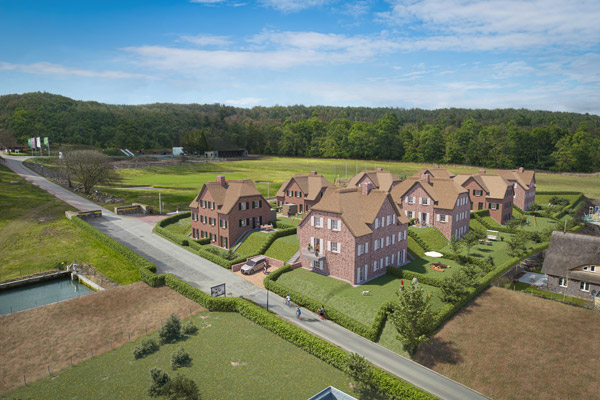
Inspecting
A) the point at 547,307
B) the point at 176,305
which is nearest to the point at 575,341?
the point at 547,307

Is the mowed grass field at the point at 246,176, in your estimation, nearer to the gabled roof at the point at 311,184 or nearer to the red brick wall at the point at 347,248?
the gabled roof at the point at 311,184

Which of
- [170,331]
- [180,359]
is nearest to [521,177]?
[170,331]

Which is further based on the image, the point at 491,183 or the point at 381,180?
the point at 381,180

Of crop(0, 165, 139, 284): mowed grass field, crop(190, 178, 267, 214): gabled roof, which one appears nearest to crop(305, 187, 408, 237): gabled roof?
crop(190, 178, 267, 214): gabled roof

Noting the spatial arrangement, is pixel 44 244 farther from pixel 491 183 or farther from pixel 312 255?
pixel 491 183

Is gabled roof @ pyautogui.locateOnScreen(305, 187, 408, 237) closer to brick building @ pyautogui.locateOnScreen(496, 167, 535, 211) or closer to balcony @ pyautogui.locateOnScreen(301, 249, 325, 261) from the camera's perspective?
balcony @ pyautogui.locateOnScreen(301, 249, 325, 261)

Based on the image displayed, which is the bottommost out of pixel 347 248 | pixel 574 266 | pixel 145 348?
pixel 145 348
